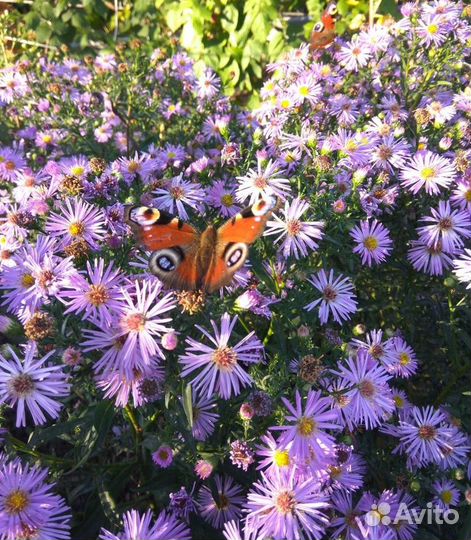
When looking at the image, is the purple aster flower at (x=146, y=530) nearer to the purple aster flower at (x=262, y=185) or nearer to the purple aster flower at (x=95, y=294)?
the purple aster flower at (x=95, y=294)

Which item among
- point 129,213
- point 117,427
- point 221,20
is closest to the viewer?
point 129,213

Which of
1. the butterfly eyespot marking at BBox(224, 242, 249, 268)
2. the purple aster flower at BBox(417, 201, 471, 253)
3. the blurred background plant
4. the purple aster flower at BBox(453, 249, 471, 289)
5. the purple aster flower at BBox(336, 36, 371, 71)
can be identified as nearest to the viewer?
the butterfly eyespot marking at BBox(224, 242, 249, 268)

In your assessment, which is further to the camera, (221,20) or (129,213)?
(221,20)

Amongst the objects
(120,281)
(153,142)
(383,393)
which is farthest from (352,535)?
(153,142)

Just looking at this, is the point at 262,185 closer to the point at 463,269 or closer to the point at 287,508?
the point at 463,269

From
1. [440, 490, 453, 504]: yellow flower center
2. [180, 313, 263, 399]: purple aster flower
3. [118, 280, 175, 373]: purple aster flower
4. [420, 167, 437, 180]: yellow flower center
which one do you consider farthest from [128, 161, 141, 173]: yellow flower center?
[440, 490, 453, 504]: yellow flower center

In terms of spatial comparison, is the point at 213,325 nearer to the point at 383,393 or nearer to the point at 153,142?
the point at 383,393

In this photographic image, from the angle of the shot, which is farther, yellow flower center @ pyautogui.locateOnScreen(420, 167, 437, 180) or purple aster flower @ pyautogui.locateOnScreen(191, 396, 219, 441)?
yellow flower center @ pyautogui.locateOnScreen(420, 167, 437, 180)

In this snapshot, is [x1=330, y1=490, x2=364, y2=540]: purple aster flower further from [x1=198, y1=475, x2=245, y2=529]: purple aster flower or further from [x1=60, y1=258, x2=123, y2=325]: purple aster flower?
[x1=60, y1=258, x2=123, y2=325]: purple aster flower
